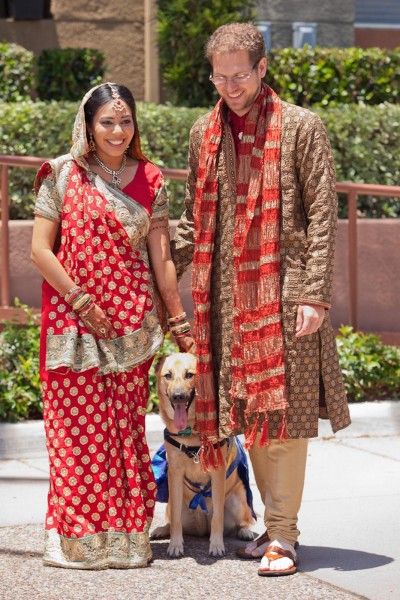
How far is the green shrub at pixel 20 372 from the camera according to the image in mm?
8008

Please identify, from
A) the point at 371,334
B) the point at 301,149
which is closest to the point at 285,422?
the point at 301,149

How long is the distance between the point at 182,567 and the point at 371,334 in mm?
3813

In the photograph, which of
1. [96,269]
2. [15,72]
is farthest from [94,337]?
[15,72]

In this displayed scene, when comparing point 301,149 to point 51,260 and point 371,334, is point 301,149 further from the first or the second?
point 371,334

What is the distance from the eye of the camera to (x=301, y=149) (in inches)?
217

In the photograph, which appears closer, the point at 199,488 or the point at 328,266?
the point at 328,266

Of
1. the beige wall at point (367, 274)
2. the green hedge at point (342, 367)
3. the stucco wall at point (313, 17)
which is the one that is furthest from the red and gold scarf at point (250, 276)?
the stucco wall at point (313, 17)

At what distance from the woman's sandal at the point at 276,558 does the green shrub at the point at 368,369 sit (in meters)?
3.05

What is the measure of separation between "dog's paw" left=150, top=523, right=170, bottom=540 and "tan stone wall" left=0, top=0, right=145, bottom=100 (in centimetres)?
738

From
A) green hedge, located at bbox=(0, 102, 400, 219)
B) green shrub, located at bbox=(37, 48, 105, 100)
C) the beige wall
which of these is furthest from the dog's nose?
green shrub, located at bbox=(37, 48, 105, 100)

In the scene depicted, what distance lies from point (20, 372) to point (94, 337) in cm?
279

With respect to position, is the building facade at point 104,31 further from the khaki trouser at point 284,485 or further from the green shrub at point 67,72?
the khaki trouser at point 284,485

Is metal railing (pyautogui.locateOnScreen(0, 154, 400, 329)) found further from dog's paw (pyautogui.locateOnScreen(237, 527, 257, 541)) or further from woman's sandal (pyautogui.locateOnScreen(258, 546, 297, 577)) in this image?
woman's sandal (pyautogui.locateOnScreen(258, 546, 297, 577))

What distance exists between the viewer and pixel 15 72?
11.8 meters
